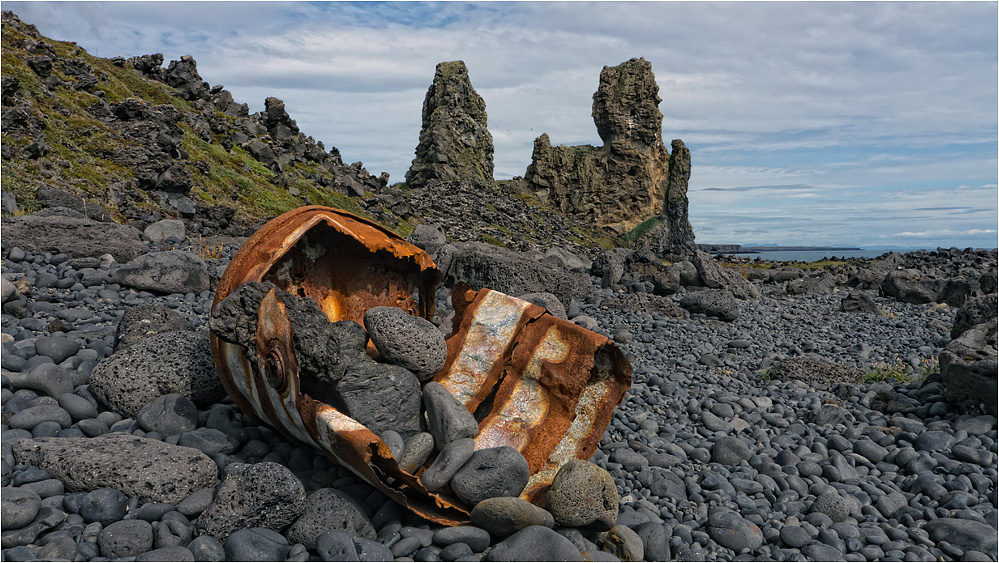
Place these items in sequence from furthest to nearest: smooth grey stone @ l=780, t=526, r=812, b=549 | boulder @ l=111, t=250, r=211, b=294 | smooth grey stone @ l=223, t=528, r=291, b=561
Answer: boulder @ l=111, t=250, r=211, b=294, smooth grey stone @ l=780, t=526, r=812, b=549, smooth grey stone @ l=223, t=528, r=291, b=561

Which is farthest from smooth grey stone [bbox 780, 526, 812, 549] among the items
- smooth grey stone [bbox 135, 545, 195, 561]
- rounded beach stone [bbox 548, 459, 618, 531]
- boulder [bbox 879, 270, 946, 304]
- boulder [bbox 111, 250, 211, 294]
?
boulder [bbox 879, 270, 946, 304]

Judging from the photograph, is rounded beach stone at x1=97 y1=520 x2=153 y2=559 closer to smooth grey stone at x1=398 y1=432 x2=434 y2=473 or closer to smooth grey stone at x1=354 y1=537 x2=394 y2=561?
smooth grey stone at x1=354 y1=537 x2=394 y2=561

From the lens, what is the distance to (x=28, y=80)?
22.4 meters

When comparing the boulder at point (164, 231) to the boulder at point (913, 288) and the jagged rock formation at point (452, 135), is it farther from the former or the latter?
the jagged rock formation at point (452, 135)

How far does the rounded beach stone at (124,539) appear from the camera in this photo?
281cm

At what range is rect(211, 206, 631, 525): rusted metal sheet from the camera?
325 cm

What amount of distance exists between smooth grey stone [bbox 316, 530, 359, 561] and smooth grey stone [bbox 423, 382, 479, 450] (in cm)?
83

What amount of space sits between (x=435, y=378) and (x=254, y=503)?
1598mm

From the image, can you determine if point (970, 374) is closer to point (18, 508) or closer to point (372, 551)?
point (372, 551)

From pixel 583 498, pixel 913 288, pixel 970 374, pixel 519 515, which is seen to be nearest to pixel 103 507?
pixel 519 515

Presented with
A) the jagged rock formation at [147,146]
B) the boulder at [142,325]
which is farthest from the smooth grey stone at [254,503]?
the jagged rock formation at [147,146]

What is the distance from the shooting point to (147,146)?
21.8 meters

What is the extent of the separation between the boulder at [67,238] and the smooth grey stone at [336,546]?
7719 mm

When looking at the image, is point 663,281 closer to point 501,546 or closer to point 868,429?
point 868,429
